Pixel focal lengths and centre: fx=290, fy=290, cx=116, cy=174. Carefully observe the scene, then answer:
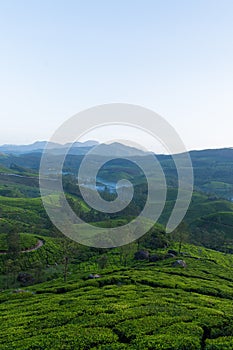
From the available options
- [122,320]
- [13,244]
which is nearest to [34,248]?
[13,244]

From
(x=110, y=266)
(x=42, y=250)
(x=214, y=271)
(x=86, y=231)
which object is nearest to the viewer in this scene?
(x=214, y=271)

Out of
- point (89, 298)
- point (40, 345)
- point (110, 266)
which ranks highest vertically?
point (40, 345)

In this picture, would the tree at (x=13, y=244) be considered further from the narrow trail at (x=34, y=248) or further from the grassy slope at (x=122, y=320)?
the grassy slope at (x=122, y=320)

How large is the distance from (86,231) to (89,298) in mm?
76545

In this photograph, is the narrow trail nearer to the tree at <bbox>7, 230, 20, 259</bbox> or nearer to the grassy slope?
the tree at <bbox>7, 230, 20, 259</bbox>

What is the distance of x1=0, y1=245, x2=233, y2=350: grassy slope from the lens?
2166cm

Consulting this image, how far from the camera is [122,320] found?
26000mm

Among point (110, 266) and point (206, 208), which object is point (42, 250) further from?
point (206, 208)

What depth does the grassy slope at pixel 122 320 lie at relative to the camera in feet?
71.1

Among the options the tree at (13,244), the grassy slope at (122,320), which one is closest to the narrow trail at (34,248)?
the tree at (13,244)

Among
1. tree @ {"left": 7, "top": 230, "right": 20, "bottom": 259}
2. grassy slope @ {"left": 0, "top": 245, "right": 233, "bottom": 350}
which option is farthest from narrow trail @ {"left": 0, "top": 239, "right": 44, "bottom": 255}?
grassy slope @ {"left": 0, "top": 245, "right": 233, "bottom": 350}

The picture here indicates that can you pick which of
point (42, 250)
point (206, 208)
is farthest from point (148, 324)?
point (206, 208)

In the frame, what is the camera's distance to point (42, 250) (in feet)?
277

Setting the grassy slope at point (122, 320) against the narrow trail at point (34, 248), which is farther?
the narrow trail at point (34, 248)
